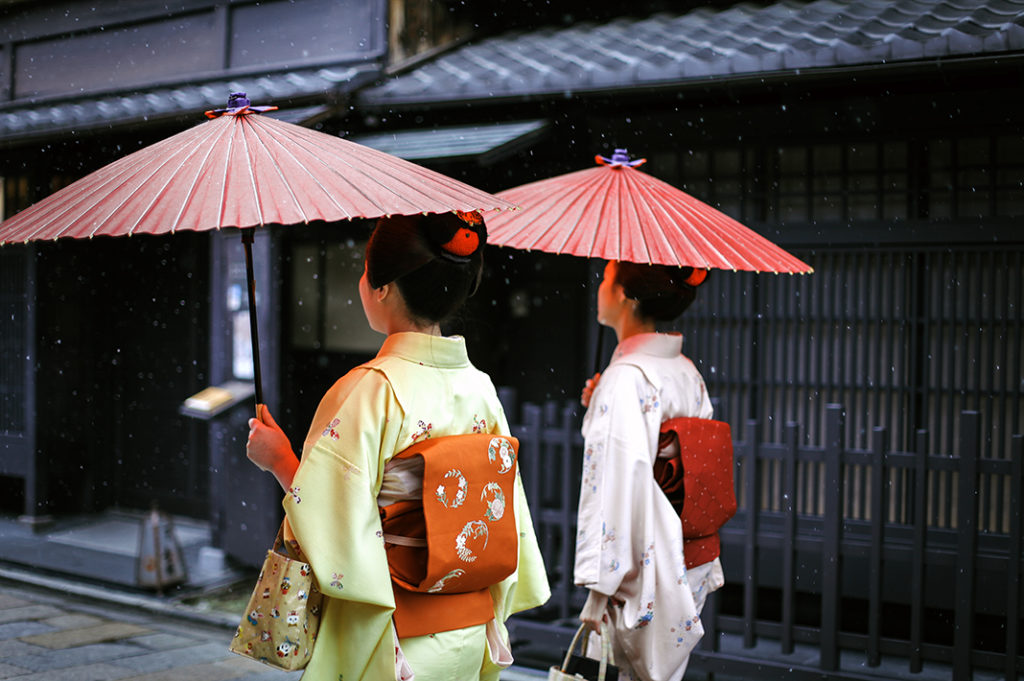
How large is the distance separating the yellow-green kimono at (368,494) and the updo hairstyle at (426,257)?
0.37ft

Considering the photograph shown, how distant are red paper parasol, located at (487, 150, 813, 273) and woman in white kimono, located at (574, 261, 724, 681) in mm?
199

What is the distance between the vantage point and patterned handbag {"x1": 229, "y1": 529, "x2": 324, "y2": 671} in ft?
7.92

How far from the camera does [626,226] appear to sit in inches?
137

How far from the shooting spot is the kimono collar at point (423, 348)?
264cm

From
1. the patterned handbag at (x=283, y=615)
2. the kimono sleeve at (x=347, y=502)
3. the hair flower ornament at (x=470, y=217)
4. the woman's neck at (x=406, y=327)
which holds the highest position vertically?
the hair flower ornament at (x=470, y=217)

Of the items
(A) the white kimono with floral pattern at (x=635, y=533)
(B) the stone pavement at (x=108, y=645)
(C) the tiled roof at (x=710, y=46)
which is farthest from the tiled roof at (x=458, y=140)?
(B) the stone pavement at (x=108, y=645)

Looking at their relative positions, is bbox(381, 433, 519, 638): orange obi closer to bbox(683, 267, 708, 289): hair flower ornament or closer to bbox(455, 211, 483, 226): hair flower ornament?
bbox(455, 211, 483, 226): hair flower ornament

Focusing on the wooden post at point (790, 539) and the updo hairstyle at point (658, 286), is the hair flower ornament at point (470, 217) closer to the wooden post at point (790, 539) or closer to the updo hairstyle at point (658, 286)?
the updo hairstyle at point (658, 286)

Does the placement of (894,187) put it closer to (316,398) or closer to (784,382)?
(784,382)

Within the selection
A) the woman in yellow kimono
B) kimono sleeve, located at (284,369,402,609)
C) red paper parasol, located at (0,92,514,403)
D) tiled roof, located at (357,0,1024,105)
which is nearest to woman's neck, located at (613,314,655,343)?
the woman in yellow kimono

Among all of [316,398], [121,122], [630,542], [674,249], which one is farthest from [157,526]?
[674,249]

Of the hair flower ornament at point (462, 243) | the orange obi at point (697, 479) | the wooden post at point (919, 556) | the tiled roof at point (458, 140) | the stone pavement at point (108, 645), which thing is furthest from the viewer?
the tiled roof at point (458, 140)

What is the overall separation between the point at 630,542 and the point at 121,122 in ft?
20.6

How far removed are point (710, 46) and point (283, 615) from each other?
5124 millimetres
